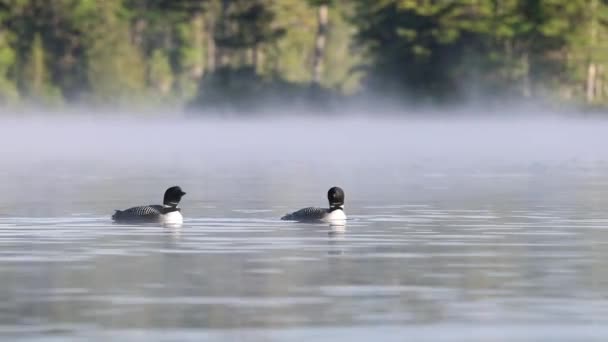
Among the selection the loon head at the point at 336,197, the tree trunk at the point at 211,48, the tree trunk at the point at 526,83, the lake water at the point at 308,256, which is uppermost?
the tree trunk at the point at 211,48

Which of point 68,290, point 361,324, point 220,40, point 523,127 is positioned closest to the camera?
point 361,324

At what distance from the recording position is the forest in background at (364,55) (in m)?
128

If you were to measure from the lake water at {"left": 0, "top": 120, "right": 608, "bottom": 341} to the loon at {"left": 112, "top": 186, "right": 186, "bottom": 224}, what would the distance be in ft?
1.28

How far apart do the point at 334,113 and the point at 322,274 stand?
104856mm

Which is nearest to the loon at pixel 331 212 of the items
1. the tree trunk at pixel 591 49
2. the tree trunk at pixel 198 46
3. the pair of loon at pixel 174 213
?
the pair of loon at pixel 174 213

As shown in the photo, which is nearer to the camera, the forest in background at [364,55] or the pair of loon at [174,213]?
the pair of loon at [174,213]

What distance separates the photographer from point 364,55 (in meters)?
141

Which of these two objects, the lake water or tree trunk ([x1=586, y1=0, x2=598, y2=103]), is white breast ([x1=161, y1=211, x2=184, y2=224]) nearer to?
the lake water

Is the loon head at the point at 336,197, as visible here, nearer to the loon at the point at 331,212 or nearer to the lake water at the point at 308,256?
the loon at the point at 331,212

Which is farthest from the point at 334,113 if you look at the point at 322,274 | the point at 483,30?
the point at 322,274

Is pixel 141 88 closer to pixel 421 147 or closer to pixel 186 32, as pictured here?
pixel 186 32

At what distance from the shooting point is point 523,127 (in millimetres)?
117938

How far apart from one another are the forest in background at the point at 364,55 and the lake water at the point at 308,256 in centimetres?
6904

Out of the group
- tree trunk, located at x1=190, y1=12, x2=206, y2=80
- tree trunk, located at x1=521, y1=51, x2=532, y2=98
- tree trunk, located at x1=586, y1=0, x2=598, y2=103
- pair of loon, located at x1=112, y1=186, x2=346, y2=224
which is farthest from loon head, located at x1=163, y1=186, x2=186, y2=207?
tree trunk, located at x1=190, y1=12, x2=206, y2=80
